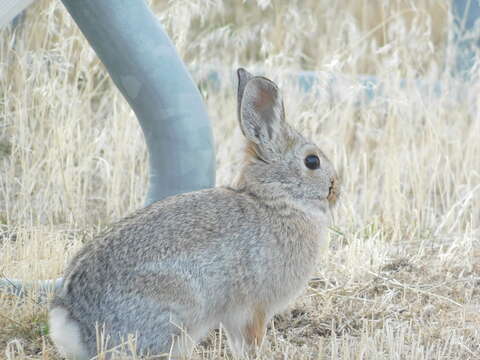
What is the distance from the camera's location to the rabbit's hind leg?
3.34m

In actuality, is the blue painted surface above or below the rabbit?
above

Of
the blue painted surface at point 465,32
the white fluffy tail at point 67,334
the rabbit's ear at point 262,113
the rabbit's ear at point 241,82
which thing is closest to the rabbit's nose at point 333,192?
the rabbit's ear at point 262,113

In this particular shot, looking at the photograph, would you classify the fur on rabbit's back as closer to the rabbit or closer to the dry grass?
the rabbit

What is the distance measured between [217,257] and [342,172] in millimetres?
2703

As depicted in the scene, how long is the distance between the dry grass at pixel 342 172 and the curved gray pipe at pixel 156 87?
24 cm

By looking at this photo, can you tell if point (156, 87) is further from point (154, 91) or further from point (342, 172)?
point (342, 172)

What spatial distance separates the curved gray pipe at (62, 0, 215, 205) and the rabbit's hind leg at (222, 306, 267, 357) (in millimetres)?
697

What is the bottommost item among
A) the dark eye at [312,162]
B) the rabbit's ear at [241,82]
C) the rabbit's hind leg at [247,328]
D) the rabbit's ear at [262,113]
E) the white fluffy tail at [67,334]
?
the rabbit's hind leg at [247,328]

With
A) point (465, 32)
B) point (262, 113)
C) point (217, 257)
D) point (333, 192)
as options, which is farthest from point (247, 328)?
point (465, 32)

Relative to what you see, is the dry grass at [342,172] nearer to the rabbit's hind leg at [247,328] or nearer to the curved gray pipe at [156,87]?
the rabbit's hind leg at [247,328]

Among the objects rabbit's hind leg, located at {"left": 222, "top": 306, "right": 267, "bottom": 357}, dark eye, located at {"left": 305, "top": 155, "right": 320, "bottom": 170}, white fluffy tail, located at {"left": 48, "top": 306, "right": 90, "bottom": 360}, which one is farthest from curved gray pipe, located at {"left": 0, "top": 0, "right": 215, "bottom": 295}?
rabbit's hind leg, located at {"left": 222, "top": 306, "right": 267, "bottom": 357}

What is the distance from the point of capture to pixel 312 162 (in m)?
3.62

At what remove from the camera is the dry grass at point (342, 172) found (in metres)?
3.73

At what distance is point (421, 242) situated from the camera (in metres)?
4.80
